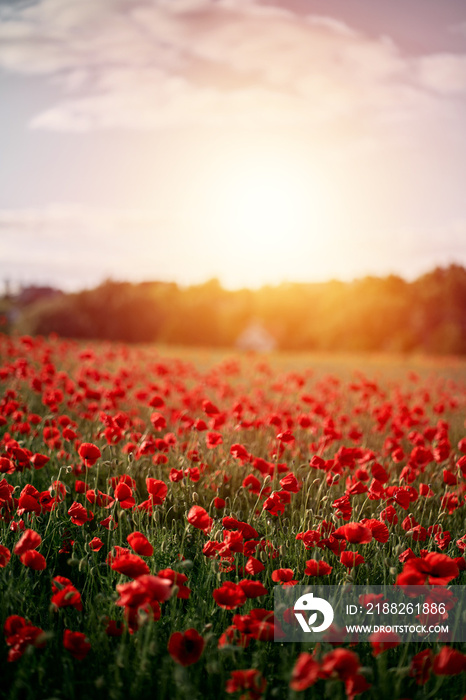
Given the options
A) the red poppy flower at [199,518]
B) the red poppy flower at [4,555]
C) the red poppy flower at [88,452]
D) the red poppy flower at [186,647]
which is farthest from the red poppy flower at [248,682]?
the red poppy flower at [88,452]

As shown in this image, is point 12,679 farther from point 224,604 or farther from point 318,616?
point 318,616

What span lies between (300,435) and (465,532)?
2179 millimetres

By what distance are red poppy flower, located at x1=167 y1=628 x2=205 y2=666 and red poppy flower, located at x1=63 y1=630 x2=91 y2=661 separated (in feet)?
1.11

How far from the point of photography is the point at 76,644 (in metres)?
1.72

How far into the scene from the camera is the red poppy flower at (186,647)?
1.58 metres

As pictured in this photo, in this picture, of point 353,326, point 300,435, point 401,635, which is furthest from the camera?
point 353,326

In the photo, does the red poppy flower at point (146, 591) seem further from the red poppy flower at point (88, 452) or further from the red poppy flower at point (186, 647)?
the red poppy flower at point (88, 452)

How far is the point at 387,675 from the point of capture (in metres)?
1.78

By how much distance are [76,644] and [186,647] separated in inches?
16.2

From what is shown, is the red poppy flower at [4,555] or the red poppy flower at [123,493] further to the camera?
the red poppy flower at [123,493]

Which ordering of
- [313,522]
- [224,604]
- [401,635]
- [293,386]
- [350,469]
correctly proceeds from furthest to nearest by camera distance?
[293,386]
[350,469]
[313,522]
[401,635]
[224,604]

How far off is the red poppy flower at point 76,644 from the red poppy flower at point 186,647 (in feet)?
1.11

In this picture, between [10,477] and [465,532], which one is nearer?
[465,532]

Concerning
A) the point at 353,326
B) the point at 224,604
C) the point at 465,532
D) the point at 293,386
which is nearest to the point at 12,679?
the point at 224,604
